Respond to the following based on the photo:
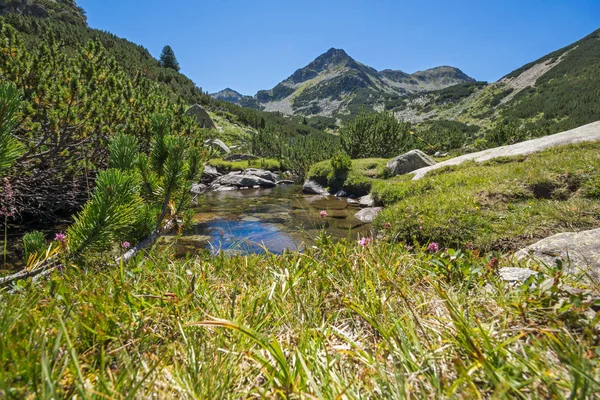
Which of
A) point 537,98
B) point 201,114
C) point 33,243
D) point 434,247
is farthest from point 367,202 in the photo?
point 537,98

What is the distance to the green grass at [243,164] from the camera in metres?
33.2

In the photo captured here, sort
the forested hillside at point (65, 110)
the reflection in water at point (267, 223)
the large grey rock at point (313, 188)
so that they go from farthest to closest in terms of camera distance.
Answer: the large grey rock at point (313, 188), the reflection in water at point (267, 223), the forested hillside at point (65, 110)

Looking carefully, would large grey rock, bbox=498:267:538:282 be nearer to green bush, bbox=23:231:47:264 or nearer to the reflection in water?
green bush, bbox=23:231:47:264

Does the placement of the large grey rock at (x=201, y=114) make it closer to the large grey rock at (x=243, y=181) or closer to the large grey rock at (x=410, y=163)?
the large grey rock at (x=243, y=181)

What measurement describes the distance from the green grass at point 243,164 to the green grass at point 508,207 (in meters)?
26.9

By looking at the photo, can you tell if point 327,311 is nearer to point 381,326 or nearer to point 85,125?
point 381,326

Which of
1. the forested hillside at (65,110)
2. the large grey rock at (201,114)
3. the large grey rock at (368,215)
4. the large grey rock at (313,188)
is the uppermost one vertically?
the large grey rock at (201,114)

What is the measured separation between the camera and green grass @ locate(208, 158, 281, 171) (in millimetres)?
33219

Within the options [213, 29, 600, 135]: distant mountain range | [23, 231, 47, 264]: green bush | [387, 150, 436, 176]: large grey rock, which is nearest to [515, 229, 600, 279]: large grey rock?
[23, 231, 47, 264]: green bush

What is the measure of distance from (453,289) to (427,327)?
0.63 metres

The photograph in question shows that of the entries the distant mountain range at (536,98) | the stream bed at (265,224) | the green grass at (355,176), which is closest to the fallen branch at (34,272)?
the stream bed at (265,224)

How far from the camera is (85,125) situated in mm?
6109

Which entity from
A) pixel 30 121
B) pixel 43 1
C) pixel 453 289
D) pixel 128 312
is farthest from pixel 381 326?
pixel 43 1

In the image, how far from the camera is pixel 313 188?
23.3 m
